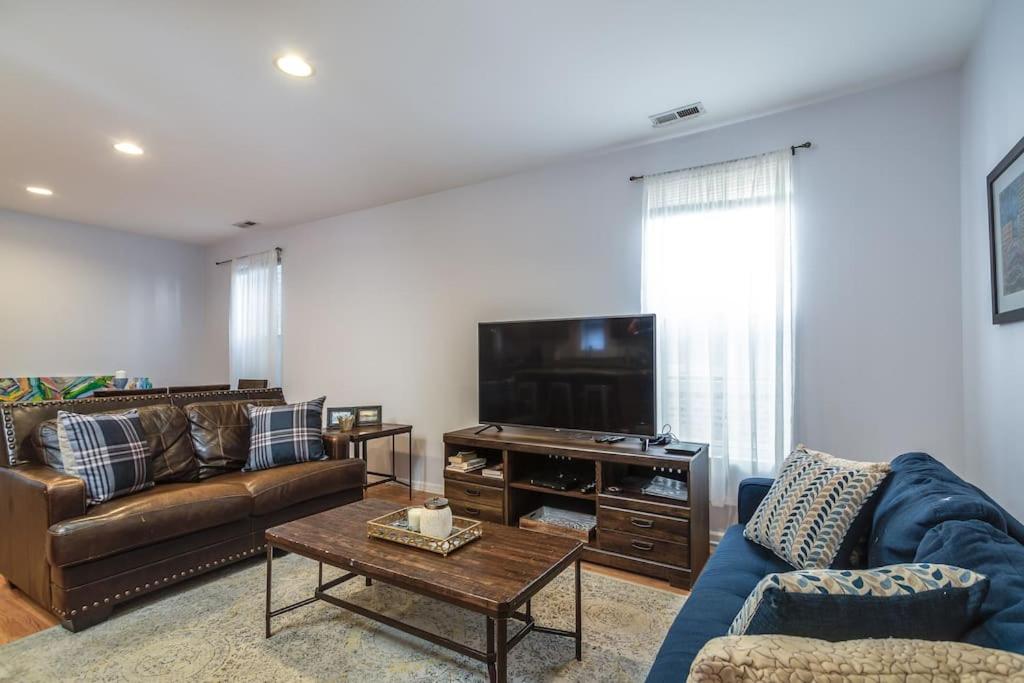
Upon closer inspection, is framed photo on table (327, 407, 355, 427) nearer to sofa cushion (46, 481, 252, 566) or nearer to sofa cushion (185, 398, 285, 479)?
sofa cushion (185, 398, 285, 479)

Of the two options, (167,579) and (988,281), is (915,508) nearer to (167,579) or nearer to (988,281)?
(988,281)

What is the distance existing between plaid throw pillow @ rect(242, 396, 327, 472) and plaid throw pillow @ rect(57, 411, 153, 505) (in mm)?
579

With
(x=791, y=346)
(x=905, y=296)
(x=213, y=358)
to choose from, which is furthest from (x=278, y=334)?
(x=905, y=296)

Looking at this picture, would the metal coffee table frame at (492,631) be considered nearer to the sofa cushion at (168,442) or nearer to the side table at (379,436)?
the sofa cushion at (168,442)

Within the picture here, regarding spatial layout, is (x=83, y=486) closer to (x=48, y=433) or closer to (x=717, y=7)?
Result: (x=48, y=433)

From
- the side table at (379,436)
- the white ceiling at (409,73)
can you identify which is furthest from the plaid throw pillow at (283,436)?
the white ceiling at (409,73)

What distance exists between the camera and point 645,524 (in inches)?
105

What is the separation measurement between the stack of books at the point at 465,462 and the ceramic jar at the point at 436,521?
136 cm

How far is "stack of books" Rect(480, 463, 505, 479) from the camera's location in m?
3.24

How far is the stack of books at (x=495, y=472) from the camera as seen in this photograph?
3.24 m

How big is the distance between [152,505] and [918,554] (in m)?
2.90

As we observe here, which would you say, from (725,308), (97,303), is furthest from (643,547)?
(97,303)

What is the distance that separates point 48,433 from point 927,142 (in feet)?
15.2

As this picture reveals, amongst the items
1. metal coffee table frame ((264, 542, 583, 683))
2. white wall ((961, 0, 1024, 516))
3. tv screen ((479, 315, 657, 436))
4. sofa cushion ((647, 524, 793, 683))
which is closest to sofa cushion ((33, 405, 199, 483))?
→ metal coffee table frame ((264, 542, 583, 683))
